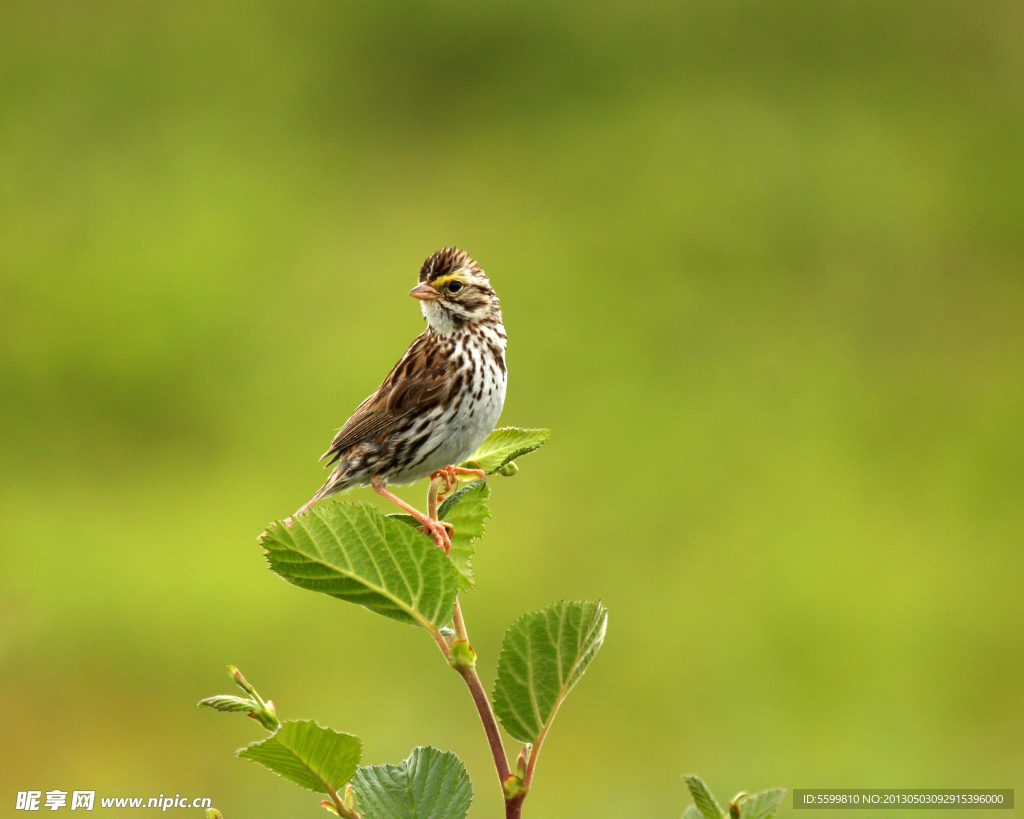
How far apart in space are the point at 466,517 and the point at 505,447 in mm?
327

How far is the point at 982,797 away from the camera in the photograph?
8.94 feet

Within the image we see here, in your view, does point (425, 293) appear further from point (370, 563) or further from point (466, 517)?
point (370, 563)

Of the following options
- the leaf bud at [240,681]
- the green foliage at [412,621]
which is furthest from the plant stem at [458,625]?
the leaf bud at [240,681]

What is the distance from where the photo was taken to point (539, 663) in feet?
3.82

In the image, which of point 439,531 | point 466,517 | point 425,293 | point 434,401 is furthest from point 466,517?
point 425,293

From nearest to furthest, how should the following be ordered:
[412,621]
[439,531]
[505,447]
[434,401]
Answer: [412,621] < [439,531] < [505,447] < [434,401]

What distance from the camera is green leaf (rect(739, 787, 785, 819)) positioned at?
3.59ft

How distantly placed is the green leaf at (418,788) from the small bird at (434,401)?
5.60 feet

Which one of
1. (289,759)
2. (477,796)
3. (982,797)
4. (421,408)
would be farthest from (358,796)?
(477,796)

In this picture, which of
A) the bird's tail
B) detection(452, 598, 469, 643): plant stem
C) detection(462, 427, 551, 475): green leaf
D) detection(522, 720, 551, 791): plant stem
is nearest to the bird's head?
the bird's tail

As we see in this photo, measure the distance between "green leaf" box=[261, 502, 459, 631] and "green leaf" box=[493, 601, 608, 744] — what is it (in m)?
0.09

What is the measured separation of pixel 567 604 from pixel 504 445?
637 mm

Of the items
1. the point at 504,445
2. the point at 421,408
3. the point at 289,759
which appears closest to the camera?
the point at 289,759

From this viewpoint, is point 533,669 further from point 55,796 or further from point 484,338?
point 484,338
